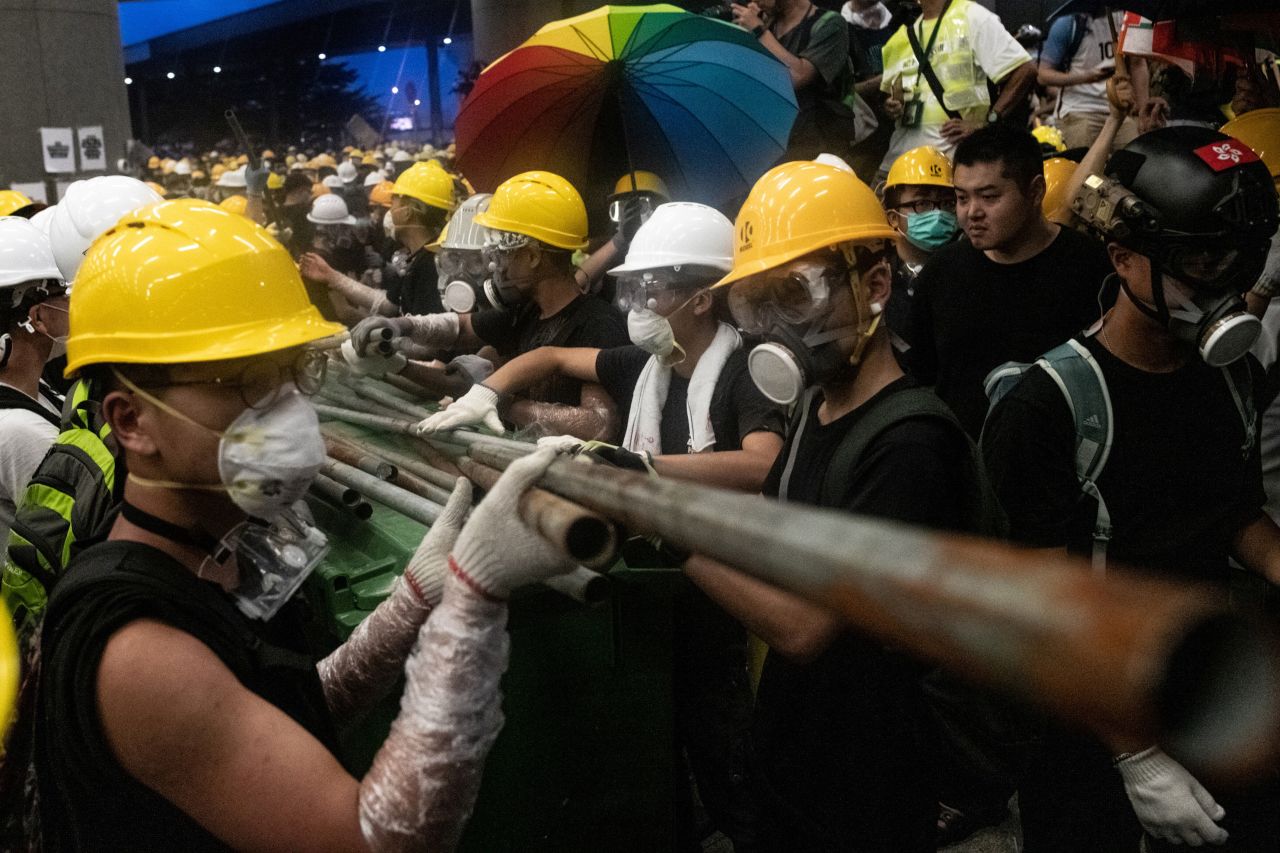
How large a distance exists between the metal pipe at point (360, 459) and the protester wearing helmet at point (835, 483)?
4.96ft

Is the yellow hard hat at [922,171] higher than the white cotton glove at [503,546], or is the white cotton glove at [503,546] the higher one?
the yellow hard hat at [922,171]

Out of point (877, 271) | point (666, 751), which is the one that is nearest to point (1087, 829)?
point (666, 751)

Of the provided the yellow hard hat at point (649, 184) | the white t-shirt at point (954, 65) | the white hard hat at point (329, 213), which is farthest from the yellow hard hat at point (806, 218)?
the white hard hat at point (329, 213)

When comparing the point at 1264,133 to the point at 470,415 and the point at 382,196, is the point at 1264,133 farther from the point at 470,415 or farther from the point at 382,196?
the point at 382,196

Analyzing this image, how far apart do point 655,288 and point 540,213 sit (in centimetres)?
128

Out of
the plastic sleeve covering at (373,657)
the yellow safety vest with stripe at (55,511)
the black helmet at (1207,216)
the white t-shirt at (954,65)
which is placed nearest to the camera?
the plastic sleeve covering at (373,657)

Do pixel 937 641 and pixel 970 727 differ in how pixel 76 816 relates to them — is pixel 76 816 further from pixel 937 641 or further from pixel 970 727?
pixel 970 727

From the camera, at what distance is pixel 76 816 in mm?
1865

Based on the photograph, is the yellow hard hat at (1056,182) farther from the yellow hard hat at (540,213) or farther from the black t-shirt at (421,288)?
the black t-shirt at (421,288)

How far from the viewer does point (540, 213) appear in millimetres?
4988

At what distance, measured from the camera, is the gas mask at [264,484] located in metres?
2.07

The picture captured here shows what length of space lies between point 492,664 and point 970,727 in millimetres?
1112

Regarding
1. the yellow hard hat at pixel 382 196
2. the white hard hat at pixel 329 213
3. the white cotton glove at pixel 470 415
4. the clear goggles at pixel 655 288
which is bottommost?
the yellow hard hat at pixel 382 196

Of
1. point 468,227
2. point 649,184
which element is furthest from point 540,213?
point 468,227
